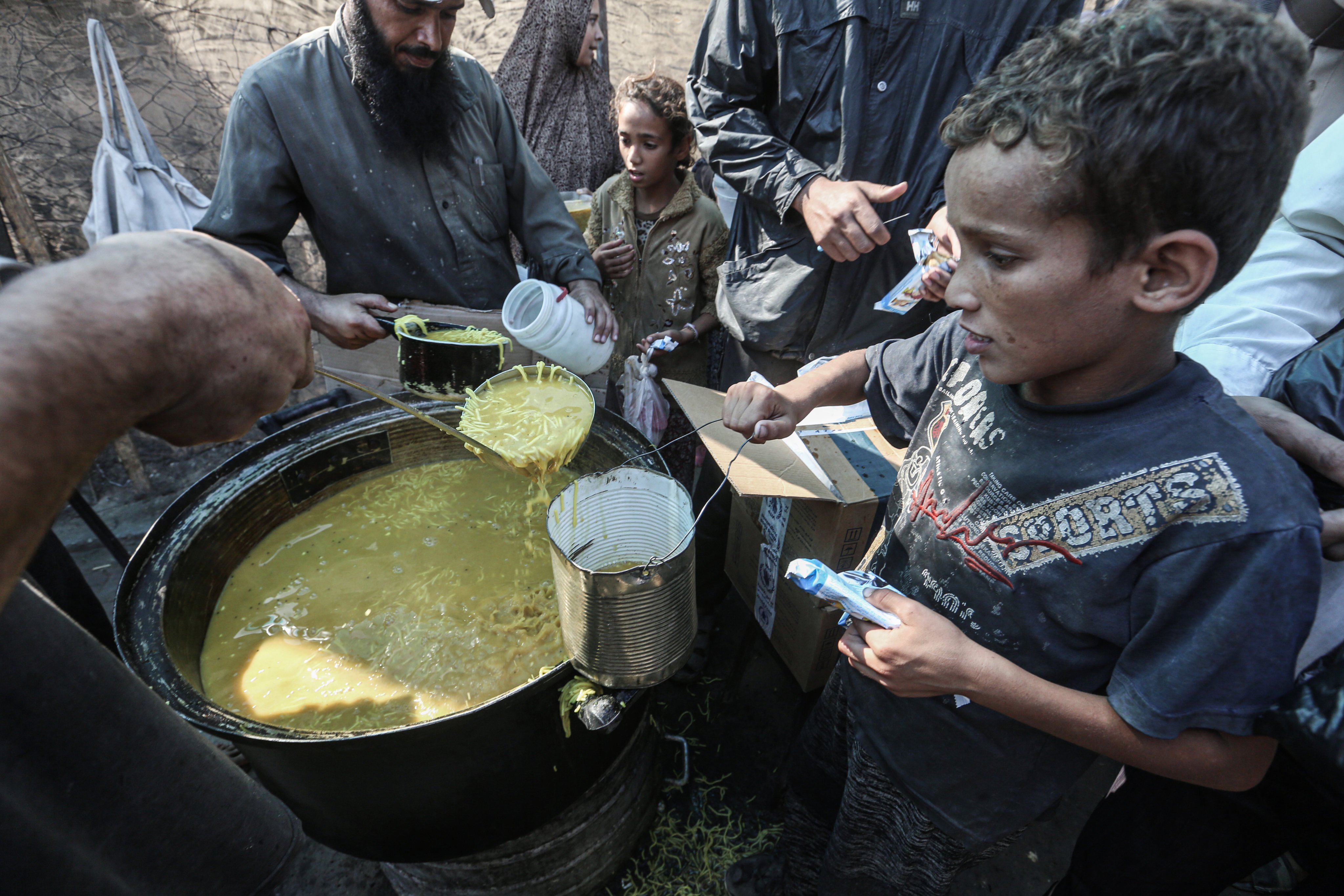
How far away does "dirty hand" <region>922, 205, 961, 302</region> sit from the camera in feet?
7.90

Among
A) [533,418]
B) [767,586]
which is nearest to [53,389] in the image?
[533,418]

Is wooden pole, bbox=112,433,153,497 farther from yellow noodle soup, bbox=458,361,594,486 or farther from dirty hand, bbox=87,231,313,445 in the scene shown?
dirty hand, bbox=87,231,313,445

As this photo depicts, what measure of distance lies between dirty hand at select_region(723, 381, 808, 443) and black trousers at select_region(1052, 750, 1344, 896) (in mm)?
1779

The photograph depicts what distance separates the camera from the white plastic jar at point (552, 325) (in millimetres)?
2816

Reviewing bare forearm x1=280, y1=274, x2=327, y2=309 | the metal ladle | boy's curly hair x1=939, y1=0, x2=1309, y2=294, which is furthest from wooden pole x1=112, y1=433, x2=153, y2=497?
boy's curly hair x1=939, y1=0, x2=1309, y2=294

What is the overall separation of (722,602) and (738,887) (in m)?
1.90

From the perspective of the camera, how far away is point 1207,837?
207 centimetres

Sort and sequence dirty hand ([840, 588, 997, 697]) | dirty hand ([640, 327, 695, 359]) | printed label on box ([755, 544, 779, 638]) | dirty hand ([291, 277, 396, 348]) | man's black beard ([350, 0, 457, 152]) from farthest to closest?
1. dirty hand ([640, 327, 695, 359])
2. printed label on box ([755, 544, 779, 638])
3. man's black beard ([350, 0, 457, 152])
4. dirty hand ([291, 277, 396, 348])
5. dirty hand ([840, 588, 997, 697])

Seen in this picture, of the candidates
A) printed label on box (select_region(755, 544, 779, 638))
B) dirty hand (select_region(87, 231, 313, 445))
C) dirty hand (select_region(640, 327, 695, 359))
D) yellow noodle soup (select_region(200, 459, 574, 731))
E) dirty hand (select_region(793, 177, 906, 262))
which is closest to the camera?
dirty hand (select_region(87, 231, 313, 445))

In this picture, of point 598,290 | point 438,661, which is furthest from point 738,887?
point 598,290

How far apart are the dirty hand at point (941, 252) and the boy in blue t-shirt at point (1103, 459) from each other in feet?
2.58

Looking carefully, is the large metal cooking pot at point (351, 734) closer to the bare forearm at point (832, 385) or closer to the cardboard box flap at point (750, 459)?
the cardboard box flap at point (750, 459)

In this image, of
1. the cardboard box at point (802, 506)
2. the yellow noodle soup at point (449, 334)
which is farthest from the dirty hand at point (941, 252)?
the yellow noodle soup at point (449, 334)

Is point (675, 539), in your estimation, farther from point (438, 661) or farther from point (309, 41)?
point (309, 41)
